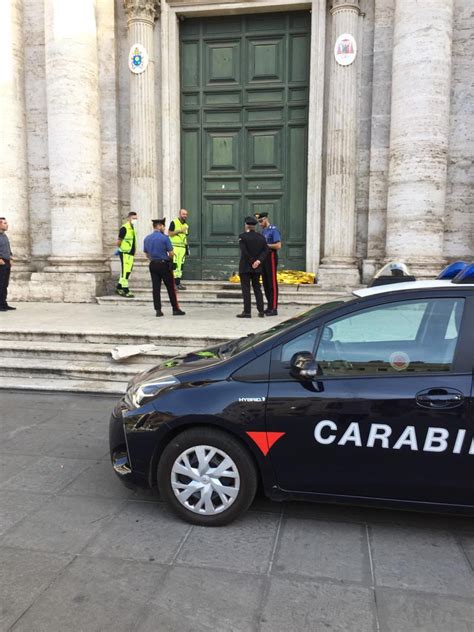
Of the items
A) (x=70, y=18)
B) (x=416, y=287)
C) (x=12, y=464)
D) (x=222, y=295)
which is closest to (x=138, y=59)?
(x=70, y=18)

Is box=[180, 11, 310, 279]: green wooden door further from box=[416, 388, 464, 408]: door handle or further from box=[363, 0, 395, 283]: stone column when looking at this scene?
box=[416, 388, 464, 408]: door handle

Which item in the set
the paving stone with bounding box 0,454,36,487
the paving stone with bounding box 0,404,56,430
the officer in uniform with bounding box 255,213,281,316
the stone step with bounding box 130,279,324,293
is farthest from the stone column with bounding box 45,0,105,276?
the paving stone with bounding box 0,454,36,487

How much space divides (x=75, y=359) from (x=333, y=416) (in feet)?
16.4

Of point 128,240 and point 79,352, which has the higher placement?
point 128,240

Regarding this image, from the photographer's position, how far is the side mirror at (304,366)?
3.07 metres

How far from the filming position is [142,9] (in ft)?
38.1

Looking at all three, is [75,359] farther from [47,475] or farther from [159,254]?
[47,475]

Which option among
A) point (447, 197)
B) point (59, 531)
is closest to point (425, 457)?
point (59, 531)

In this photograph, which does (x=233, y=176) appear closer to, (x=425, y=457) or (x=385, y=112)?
(x=385, y=112)

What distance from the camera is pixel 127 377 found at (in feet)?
21.9

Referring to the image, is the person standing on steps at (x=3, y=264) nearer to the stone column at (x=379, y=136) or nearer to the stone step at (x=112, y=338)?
the stone step at (x=112, y=338)

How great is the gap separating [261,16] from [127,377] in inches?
358

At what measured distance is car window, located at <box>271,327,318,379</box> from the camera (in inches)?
126

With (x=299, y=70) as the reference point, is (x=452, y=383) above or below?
below
